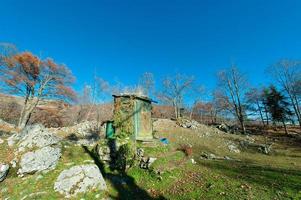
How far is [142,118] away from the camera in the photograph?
39.2 ft

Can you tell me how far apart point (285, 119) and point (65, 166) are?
33.3 m

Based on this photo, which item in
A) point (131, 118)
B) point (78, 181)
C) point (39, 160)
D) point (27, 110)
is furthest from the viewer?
point (27, 110)

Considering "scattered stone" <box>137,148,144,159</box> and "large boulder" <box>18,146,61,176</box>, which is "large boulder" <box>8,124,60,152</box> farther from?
"scattered stone" <box>137,148,144,159</box>

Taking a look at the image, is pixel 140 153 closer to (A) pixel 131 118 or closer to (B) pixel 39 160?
(A) pixel 131 118

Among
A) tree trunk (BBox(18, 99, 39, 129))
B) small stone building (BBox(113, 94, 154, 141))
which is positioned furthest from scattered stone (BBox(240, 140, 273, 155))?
tree trunk (BBox(18, 99, 39, 129))

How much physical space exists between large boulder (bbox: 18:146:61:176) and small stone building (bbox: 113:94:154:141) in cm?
368

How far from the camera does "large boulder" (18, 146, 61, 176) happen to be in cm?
781

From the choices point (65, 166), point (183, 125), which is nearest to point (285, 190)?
point (65, 166)

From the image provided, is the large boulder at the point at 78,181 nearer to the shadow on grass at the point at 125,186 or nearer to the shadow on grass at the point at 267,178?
the shadow on grass at the point at 125,186

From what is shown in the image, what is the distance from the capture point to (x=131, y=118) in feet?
37.3

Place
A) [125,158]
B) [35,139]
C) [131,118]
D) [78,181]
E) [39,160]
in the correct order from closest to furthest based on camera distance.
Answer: [78,181]
[39,160]
[35,139]
[125,158]
[131,118]

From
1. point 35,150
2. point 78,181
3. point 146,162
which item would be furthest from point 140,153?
point 35,150

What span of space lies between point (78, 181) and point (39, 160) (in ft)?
8.74

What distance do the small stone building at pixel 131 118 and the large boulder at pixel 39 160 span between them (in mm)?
3680
